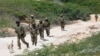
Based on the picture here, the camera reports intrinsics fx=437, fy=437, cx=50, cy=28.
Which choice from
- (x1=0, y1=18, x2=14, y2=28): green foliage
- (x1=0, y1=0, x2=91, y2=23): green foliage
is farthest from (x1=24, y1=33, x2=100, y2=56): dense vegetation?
(x1=0, y1=0, x2=91, y2=23): green foliage

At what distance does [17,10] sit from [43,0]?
6.28m

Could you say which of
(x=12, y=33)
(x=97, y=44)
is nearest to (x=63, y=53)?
(x=97, y=44)

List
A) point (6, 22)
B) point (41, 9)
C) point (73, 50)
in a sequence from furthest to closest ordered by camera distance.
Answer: point (41, 9), point (6, 22), point (73, 50)

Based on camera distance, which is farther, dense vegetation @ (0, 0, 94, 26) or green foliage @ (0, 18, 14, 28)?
dense vegetation @ (0, 0, 94, 26)

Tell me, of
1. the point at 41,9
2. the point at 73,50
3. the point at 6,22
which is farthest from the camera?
the point at 41,9

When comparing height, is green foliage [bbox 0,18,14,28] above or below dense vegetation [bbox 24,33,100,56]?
below

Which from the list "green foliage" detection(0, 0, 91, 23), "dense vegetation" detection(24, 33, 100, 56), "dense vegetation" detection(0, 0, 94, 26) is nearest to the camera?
"dense vegetation" detection(24, 33, 100, 56)

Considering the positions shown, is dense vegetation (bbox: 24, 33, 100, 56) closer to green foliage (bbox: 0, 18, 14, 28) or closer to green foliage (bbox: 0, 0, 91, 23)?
green foliage (bbox: 0, 18, 14, 28)

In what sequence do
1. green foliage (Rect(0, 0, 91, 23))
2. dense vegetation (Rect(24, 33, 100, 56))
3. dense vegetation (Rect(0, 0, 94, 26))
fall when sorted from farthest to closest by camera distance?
green foliage (Rect(0, 0, 91, 23)) → dense vegetation (Rect(0, 0, 94, 26)) → dense vegetation (Rect(24, 33, 100, 56))

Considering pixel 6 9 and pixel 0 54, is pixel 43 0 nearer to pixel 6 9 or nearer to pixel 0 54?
pixel 6 9

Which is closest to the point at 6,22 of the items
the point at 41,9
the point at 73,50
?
the point at 41,9

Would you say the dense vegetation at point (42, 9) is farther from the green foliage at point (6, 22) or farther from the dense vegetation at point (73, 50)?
the dense vegetation at point (73, 50)

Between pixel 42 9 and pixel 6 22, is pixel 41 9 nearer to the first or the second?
A: pixel 42 9

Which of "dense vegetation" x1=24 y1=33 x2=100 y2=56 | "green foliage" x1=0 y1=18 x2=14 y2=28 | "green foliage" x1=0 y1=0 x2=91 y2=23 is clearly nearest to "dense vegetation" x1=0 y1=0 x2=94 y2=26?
"green foliage" x1=0 y1=0 x2=91 y2=23
